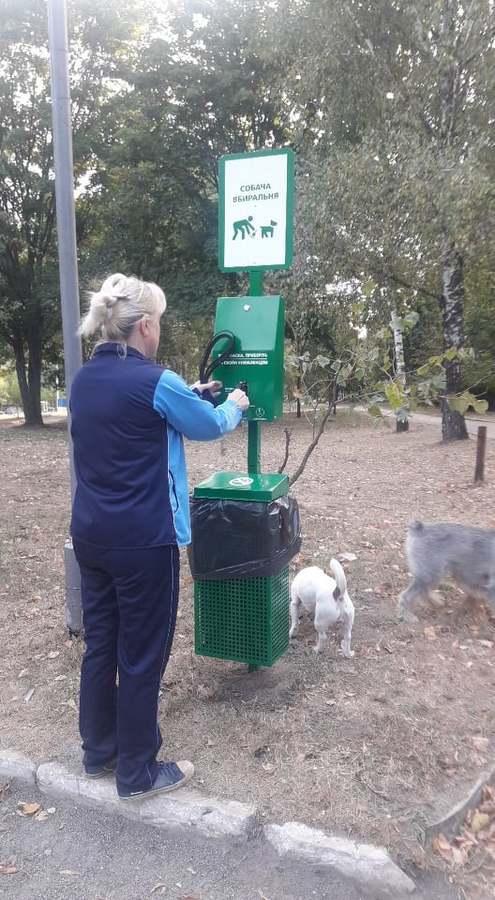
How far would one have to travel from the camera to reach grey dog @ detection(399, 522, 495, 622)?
4.03 metres

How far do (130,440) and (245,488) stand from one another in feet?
2.71

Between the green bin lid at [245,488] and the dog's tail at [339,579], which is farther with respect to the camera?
the dog's tail at [339,579]

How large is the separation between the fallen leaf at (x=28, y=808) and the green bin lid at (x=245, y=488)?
4.78ft

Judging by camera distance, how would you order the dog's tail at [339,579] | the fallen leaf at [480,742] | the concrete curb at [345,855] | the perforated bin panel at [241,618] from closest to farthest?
the concrete curb at [345,855]
the fallen leaf at [480,742]
the perforated bin panel at [241,618]
the dog's tail at [339,579]

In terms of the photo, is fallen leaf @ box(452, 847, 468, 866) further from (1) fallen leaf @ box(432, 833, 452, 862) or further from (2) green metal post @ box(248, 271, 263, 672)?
(2) green metal post @ box(248, 271, 263, 672)

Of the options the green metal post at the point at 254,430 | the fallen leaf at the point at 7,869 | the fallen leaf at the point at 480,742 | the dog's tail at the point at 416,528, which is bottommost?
the fallen leaf at the point at 7,869

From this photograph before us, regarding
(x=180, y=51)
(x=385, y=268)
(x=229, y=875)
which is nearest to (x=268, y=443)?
(x=385, y=268)

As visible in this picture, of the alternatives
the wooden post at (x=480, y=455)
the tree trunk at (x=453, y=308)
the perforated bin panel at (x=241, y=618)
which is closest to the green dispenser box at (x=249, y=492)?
the perforated bin panel at (x=241, y=618)

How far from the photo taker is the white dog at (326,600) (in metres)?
3.51

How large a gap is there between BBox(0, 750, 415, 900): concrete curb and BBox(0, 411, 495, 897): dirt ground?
0.08 m

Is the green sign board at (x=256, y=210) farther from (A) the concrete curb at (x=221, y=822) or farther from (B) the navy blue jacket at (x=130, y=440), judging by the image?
(A) the concrete curb at (x=221, y=822)

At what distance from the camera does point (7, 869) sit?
90.7 inches

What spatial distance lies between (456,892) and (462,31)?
1176cm

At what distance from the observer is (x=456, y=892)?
216 centimetres
